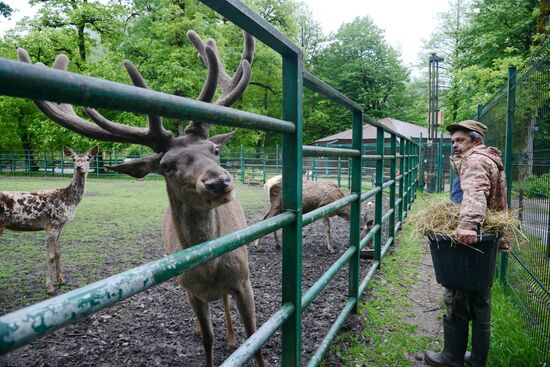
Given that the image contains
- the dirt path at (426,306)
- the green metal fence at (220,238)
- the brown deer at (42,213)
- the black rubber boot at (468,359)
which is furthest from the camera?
the brown deer at (42,213)

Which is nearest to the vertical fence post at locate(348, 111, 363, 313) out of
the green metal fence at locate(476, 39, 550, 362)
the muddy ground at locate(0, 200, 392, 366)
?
the muddy ground at locate(0, 200, 392, 366)

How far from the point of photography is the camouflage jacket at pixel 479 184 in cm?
255

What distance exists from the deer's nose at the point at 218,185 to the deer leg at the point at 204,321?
4.40 ft

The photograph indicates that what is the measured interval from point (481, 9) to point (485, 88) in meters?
7.08

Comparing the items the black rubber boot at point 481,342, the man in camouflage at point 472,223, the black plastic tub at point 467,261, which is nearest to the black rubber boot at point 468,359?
the man in camouflage at point 472,223

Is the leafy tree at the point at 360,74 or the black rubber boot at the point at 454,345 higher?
the leafy tree at the point at 360,74

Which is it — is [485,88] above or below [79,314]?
above

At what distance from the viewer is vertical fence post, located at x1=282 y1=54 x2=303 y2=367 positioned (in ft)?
6.48

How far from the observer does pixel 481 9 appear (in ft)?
59.0

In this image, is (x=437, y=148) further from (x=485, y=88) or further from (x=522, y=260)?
(x=522, y=260)

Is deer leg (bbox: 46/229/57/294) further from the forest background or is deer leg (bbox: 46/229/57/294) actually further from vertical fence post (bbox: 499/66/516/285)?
the forest background

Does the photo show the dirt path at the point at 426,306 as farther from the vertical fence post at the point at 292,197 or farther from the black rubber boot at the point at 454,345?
the vertical fence post at the point at 292,197

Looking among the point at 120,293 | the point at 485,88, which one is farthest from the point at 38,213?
the point at 485,88

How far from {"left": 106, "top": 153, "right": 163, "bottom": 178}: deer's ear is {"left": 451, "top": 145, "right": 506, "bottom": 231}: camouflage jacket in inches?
77.6
